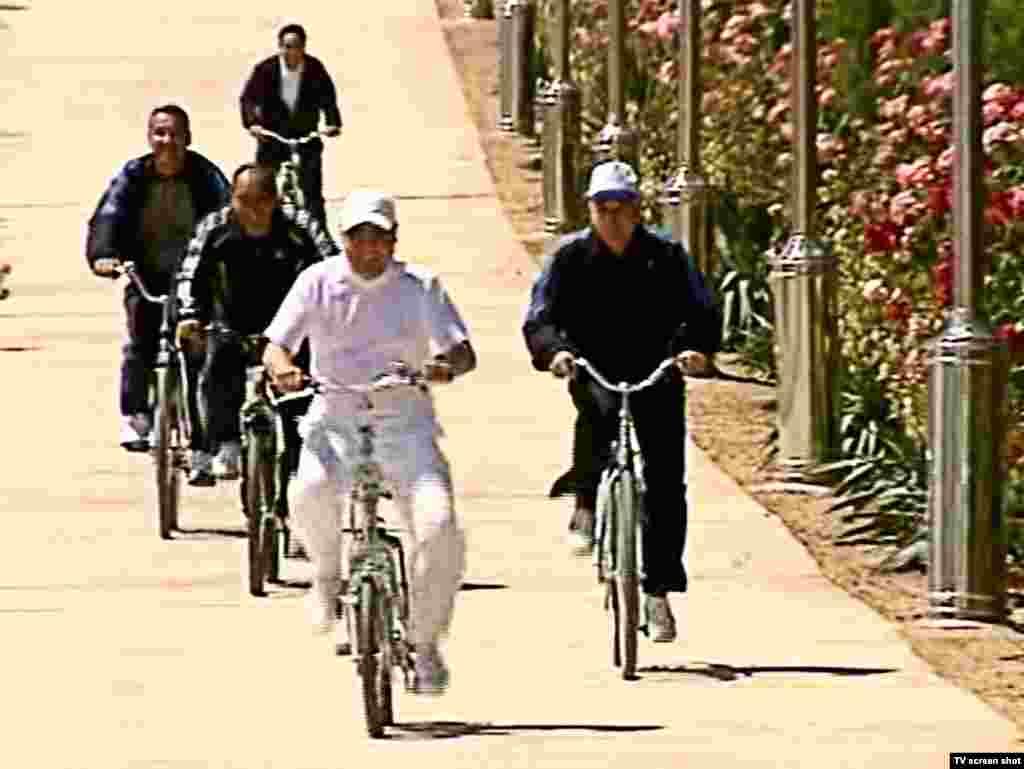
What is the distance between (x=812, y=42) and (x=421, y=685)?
7.45 metres

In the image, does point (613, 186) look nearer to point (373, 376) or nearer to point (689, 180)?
point (373, 376)

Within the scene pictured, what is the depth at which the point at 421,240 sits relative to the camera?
29047 mm

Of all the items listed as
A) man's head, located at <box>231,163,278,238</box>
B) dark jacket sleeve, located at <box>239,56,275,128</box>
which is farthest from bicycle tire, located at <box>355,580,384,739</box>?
dark jacket sleeve, located at <box>239,56,275,128</box>

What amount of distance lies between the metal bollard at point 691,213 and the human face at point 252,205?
7296 millimetres

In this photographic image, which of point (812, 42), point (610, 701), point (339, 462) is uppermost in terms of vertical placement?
point (812, 42)

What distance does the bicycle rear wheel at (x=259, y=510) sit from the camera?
52.4ft

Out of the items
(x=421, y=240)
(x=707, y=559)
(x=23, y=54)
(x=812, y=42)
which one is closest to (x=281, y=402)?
(x=707, y=559)

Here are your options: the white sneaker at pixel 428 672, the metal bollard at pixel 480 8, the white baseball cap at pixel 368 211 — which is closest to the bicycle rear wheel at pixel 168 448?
the white baseball cap at pixel 368 211

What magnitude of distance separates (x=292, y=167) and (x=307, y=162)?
0.32 metres

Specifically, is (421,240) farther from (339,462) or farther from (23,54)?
(339,462)

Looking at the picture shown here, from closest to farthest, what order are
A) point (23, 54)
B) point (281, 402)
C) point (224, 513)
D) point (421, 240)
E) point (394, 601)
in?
point (394, 601)
point (281, 402)
point (224, 513)
point (421, 240)
point (23, 54)

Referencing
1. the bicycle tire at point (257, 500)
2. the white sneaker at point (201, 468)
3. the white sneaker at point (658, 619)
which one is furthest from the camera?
the white sneaker at point (201, 468)

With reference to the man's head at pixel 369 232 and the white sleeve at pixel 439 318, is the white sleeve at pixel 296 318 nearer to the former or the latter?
the man's head at pixel 369 232

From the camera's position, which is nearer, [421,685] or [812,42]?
[421,685]
